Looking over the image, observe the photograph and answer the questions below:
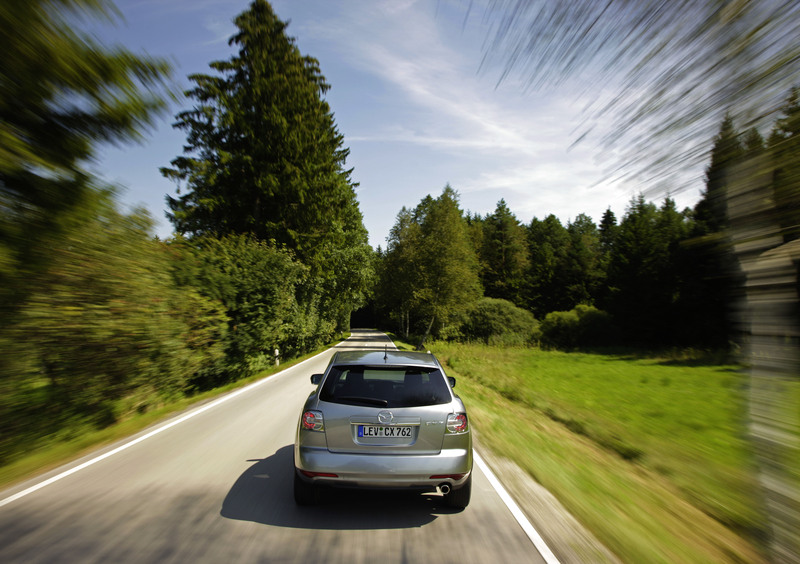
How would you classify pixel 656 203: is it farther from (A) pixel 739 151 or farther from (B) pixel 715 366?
(B) pixel 715 366

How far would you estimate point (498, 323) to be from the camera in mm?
47156

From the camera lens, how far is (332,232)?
25.3m

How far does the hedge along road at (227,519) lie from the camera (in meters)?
3.31

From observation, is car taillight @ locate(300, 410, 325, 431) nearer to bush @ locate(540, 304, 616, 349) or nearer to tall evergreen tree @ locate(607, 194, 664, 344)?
tall evergreen tree @ locate(607, 194, 664, 344)

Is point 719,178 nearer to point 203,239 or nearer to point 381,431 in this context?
point 381,431

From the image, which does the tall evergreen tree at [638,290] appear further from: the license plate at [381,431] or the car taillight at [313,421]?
the car taillight at [313,421]

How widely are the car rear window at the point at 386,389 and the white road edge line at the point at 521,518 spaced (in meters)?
1.26

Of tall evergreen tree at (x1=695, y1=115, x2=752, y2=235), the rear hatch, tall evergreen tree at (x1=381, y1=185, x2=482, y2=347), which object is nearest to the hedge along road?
the rear hatch

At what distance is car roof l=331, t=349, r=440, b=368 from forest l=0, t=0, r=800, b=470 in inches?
99.7

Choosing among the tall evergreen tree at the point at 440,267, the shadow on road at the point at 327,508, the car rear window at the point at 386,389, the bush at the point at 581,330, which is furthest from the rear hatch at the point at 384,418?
the bush at the point at 581,330

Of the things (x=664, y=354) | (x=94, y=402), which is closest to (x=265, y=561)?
(x=94, y=402)

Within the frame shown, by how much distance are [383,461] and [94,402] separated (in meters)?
6.34

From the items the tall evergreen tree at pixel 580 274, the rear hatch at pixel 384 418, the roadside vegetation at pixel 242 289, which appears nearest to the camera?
the roadside vegetation at pixel 242 289

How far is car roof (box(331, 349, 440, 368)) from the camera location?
4555 millimetres
